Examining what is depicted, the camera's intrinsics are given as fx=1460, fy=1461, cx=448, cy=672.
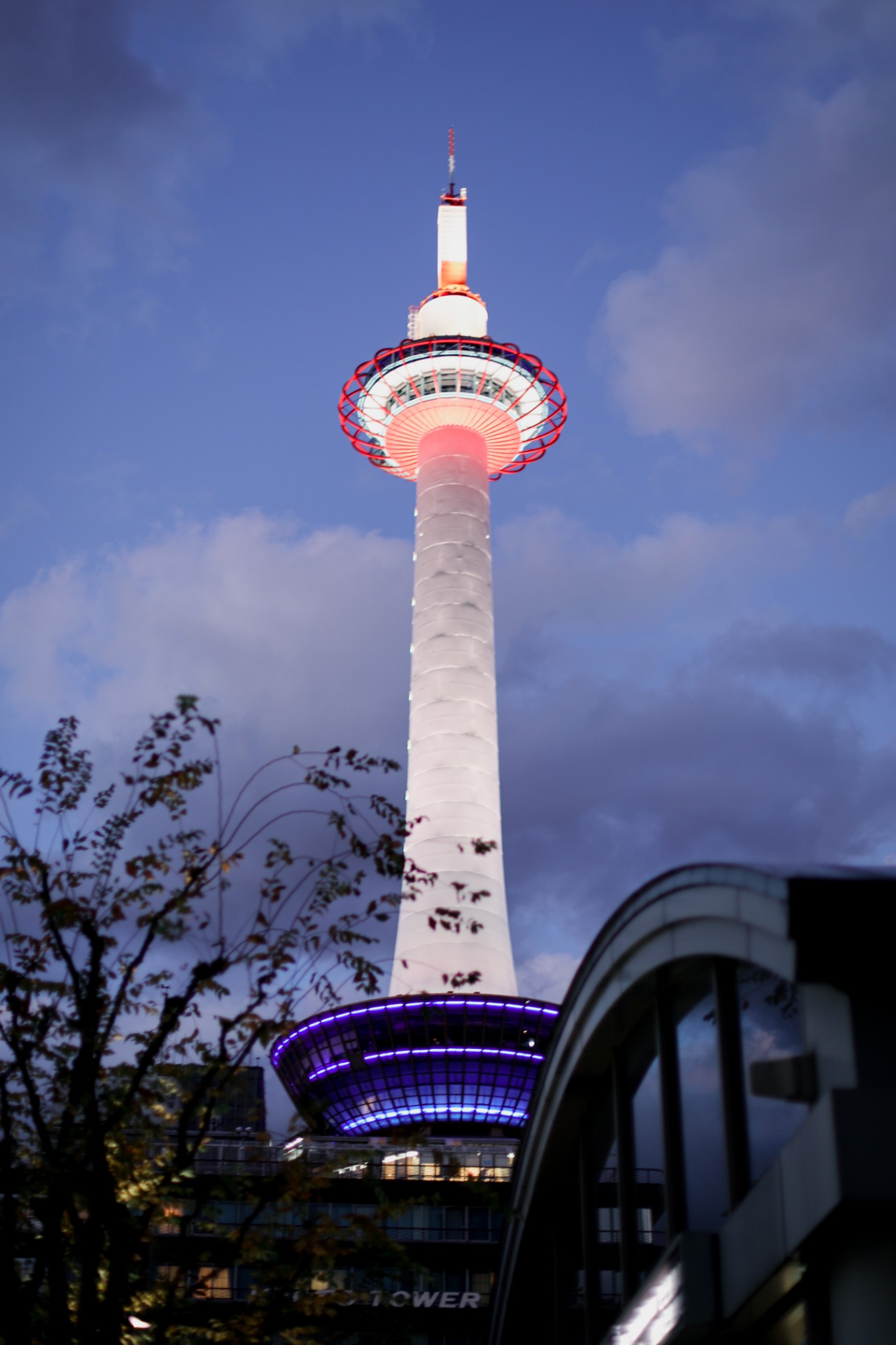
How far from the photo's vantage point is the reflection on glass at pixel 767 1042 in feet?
41.7

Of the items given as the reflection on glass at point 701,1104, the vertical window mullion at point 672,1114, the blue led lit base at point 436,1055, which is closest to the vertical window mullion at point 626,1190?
the vertical window mullion at point 672,1114

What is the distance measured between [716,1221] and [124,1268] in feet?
21.1

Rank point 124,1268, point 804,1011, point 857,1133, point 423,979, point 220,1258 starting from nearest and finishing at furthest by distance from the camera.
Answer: point 857,1133 → point 804,1011 → point 124,1268 → point 220,1258 → point 423,979

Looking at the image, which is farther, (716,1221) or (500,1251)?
(500,1251)

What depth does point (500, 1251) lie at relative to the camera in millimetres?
28375

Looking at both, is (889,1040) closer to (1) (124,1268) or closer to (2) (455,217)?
(1) (124,1268)

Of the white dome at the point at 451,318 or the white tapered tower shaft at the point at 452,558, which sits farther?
the white dome at the point at 451,318

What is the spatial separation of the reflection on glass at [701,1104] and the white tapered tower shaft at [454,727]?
62.6 metres

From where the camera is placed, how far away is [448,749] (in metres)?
88.6

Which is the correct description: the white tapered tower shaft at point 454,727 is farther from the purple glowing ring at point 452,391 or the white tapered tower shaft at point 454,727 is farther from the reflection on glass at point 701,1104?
the reflection on glass at point 701,1104

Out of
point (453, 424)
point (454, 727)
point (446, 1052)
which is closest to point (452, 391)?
point (453, 424)

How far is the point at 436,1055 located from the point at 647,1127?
62680 mm

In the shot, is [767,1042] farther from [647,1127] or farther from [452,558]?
[452,558]

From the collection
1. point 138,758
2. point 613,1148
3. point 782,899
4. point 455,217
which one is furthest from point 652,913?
point 455,217
